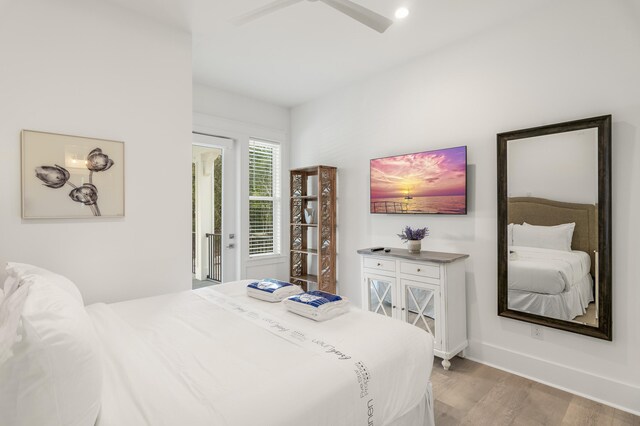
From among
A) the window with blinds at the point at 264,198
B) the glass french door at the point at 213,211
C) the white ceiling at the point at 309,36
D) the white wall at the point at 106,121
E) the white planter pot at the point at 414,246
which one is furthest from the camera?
the window with blinds at the point at 264,198

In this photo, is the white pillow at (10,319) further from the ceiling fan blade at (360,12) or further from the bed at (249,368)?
the ceiling fan blade at (360,12)

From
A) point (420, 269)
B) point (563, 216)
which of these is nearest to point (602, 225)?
point (563, 216)

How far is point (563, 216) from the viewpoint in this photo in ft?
7.87

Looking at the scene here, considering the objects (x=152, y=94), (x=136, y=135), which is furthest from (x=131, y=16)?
(x=136, y=135)

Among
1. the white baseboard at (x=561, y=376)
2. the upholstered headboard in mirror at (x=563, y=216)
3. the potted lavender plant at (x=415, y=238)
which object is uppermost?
the upholstered headboard in mirror at (x=563, y=216)

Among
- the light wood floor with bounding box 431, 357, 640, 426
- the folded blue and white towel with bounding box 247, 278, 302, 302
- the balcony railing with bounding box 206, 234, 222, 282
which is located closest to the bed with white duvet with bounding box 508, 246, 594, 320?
the light wood floor with bounding box 431, 357, 640, 426

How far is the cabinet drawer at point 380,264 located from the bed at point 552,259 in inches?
37.2

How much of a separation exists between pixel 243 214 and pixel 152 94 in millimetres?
1929

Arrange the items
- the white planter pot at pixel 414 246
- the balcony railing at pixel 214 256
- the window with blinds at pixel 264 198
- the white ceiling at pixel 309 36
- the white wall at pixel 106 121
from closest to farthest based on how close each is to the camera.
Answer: the white wall at pixel 106 121
the white ceiling at pixel 309 36
the white planter pot at pixel 414 246
the balcony railing at pixel 214 256
the window with blinds at pixel 264 198

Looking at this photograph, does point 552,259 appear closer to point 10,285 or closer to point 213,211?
point 10,285

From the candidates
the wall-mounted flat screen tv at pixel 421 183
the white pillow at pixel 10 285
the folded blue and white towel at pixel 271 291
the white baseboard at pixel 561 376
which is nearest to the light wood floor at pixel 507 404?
the white baseboard at pixel 561 376

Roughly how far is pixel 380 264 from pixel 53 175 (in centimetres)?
262

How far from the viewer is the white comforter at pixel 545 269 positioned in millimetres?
2351

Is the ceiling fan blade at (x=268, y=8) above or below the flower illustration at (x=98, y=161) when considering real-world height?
above
